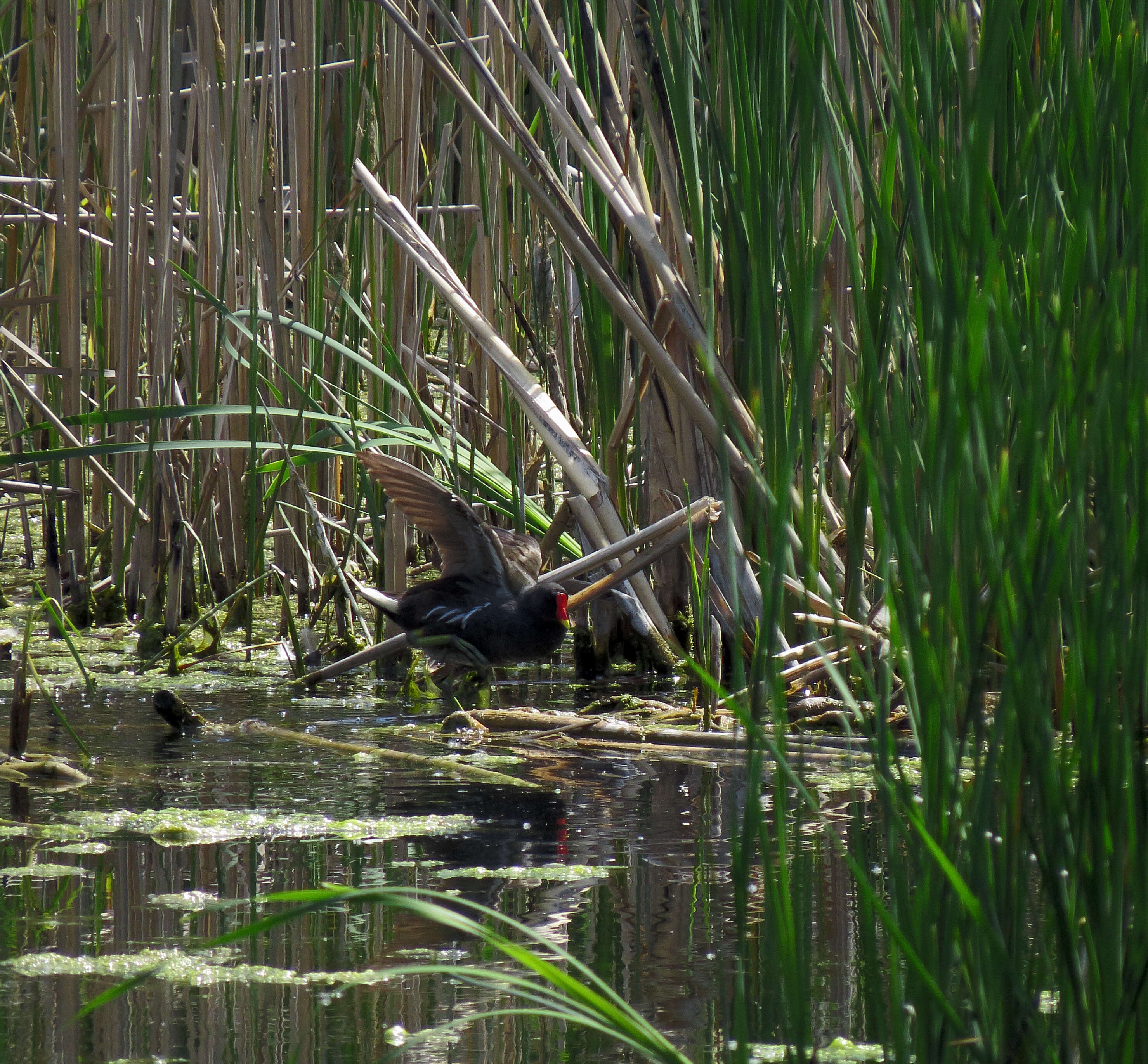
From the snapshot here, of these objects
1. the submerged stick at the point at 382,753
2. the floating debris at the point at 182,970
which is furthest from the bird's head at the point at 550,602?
the floating debris at the point at 182,970

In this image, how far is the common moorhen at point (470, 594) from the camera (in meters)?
3.71

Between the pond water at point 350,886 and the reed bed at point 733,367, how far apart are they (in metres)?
0.15

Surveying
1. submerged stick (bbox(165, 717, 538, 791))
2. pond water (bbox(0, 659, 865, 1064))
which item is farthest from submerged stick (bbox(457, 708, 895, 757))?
submerged stick (bbox(165, 717, 538, 791))

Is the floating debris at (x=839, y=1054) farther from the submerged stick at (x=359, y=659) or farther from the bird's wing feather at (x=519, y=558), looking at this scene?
the bird's wing feather at (x=519, y=558)

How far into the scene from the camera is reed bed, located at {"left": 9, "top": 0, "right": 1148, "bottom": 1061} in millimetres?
1001

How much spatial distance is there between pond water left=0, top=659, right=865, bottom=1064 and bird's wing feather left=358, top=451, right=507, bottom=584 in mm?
649

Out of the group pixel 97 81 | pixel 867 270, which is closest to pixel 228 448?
pixel 97 81

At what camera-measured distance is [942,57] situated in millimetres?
1072

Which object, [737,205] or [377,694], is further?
[377,694]

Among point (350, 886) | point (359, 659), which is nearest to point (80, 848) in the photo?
point (350, 886)

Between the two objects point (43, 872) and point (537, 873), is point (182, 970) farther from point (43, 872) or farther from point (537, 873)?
point (537, 873)

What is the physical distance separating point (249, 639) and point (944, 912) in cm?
324

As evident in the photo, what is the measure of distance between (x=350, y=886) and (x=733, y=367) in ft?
5.20

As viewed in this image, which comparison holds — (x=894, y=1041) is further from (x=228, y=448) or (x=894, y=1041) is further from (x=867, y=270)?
(x=228, y=448)
